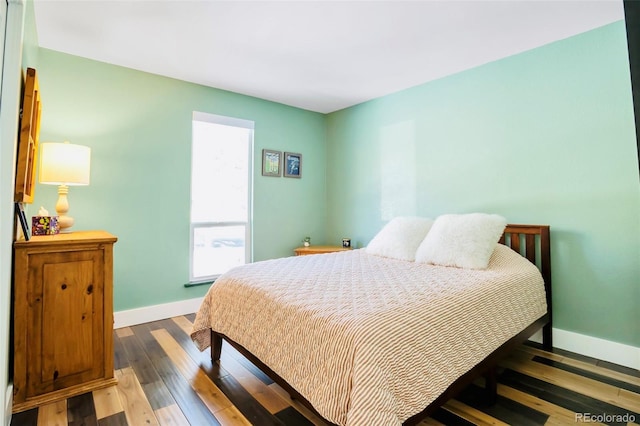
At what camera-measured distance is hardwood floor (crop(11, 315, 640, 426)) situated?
1619 millimetres

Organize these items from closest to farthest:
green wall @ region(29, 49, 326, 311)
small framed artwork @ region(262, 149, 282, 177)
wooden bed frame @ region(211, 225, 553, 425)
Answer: wooden bed frame @ region(211, 225, 553, 425) → green wall @ region(29, 49, 326, 311) → small framed artwork @ region(262, 149, 282, 177)

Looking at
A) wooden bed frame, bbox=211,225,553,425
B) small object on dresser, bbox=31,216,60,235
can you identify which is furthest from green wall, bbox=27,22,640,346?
small object on dresser, bbox=31,216,60,235

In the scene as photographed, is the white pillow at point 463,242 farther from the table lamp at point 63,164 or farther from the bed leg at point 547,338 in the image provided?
the table lamp at point 63,164

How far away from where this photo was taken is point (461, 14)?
6.90 ft

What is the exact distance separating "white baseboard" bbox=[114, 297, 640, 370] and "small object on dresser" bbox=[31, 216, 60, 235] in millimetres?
1114

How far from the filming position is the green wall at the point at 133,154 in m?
2.67

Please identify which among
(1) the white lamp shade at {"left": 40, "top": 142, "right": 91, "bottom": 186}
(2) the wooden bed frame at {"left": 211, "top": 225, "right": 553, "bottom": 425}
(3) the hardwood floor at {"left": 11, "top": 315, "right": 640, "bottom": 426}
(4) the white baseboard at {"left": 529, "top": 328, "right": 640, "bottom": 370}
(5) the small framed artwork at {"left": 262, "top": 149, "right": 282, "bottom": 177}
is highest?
(5) the small framed artwork at {"left": 262, "top": 149, "right": 282, "bottom": 177}

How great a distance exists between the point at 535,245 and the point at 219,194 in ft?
9.96

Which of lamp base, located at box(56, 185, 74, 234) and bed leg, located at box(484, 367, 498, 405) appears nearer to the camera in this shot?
bed leg, located at box(484, 367, 498, 405)

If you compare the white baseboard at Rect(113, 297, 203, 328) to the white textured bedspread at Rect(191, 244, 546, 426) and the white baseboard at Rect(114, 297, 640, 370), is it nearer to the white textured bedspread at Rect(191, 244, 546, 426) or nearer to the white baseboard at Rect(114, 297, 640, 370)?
the white baseboard at Rect(114, 297, 640, 370)

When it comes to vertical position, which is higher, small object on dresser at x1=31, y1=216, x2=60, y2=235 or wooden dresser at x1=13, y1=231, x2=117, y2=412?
small object on dresser at x1=31, y1=216, x2=60, y2=235

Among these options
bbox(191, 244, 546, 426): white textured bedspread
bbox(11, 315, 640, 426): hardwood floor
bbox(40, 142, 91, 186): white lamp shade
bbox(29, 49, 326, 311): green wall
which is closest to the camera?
bbox(191, 244, 546, 426): white textured bedspread

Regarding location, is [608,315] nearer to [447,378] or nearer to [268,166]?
[447,378]

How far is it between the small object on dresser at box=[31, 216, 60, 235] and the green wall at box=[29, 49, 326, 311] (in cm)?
64
